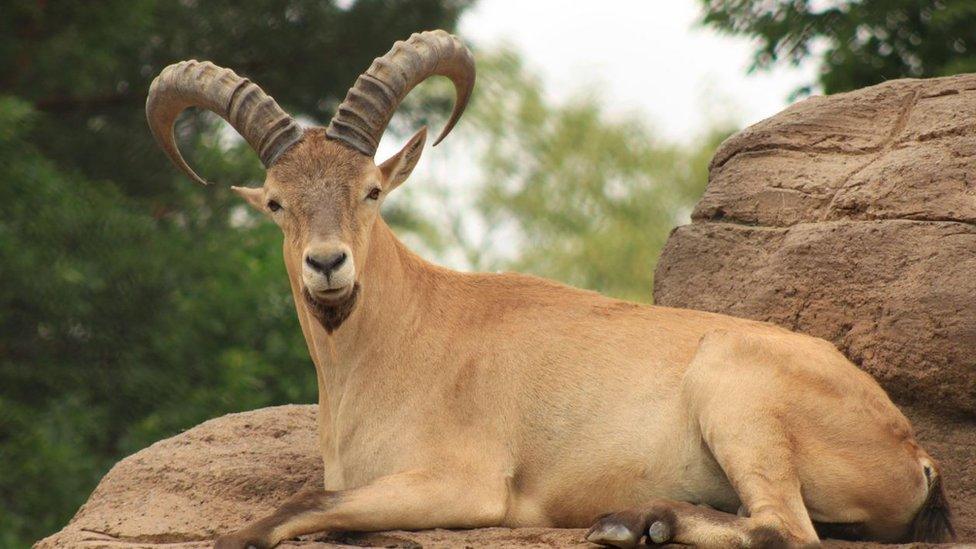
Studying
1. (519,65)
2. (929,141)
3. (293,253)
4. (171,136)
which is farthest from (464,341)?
(519,65)

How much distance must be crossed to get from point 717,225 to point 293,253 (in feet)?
11.7

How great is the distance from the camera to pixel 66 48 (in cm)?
2025

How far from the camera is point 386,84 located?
935 cm

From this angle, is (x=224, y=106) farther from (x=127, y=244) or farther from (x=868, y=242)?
(x=127, y=244)

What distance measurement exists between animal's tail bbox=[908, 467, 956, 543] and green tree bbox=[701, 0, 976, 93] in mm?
5347

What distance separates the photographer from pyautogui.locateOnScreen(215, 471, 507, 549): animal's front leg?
26.6 ft

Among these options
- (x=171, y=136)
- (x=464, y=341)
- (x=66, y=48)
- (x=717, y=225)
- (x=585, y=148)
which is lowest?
(x=464, y=341)

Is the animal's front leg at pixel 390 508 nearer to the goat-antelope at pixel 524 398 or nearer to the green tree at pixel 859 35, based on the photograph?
the goat-antelope at pixel 524 398

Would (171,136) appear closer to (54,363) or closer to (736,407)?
(736,407)

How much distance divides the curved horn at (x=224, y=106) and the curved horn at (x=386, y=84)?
34 cm

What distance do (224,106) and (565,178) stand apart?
38.0 metres

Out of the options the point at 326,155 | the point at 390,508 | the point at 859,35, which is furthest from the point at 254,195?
the point at 859,35

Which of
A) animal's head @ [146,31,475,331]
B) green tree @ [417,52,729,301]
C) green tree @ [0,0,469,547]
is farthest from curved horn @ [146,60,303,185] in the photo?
green tree @ [417,52,729,301]

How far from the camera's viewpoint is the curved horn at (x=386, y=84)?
9164 millimetres
